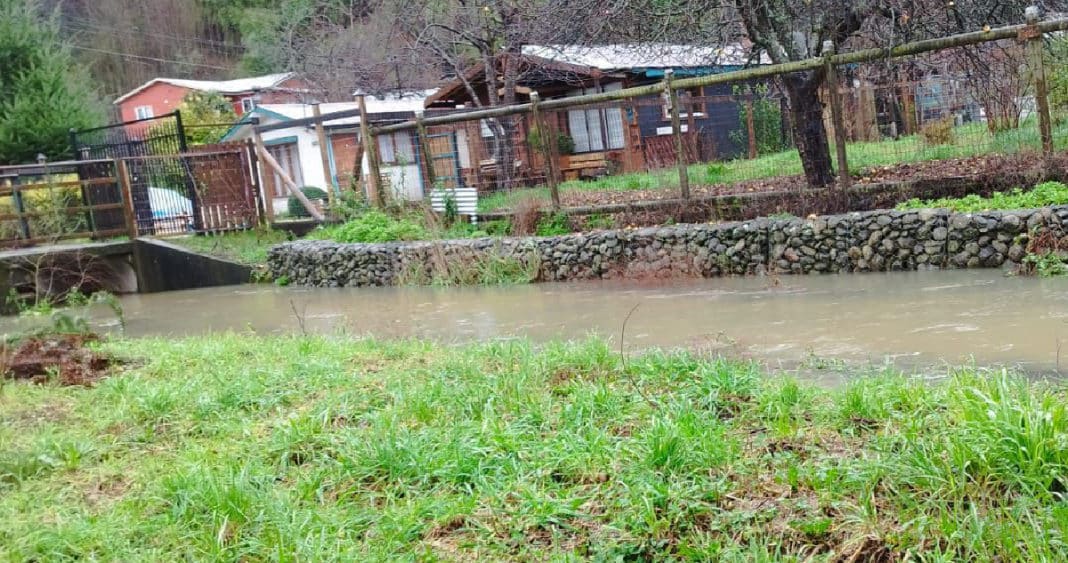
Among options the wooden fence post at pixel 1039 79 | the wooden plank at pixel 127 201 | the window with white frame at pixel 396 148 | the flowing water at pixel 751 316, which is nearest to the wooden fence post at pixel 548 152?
the flowing water at pixel 751 316

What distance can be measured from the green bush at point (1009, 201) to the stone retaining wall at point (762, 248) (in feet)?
0.87

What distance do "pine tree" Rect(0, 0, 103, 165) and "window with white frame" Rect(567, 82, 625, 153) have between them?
51.6ft

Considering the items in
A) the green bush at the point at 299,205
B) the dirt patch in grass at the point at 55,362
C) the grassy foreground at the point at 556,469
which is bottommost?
the grassy foreground at the point at 556,469

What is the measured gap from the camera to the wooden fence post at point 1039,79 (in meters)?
9.82

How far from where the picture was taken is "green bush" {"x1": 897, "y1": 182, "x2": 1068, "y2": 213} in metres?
9.30

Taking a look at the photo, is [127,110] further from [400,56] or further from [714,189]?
[714,189]

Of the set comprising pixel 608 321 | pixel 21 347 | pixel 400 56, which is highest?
pixel 400 56

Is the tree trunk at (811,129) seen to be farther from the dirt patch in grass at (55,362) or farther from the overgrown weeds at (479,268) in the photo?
the dirt patch in grass at (55,362)

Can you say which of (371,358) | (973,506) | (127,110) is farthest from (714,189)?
(127,110)

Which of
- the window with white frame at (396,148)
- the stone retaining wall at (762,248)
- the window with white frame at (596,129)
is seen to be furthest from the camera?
the window with white frame at (596,129)

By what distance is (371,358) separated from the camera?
707 cm

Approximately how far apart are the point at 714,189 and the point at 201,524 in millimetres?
9586

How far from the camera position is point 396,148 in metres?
17.0

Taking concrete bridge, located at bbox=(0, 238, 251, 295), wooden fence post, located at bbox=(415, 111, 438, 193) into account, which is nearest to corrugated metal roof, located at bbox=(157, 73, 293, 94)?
concrete bridge, located at bbox=(0, 238, 251, 295)
